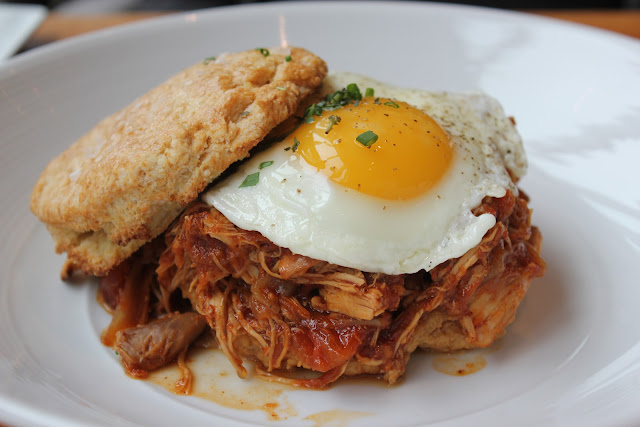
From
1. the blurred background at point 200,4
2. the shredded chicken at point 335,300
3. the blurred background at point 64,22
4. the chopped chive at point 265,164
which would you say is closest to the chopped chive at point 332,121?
the chopped chive at point 265,164

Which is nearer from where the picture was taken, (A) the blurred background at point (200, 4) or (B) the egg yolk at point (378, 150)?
(B) the egg yolk at point (378, 150)

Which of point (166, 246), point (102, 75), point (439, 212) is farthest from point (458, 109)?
point (102, 75)

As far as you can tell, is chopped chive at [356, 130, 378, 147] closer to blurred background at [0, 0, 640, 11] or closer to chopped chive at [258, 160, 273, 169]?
Result: chopped chive at [258, 160, 273, 169]

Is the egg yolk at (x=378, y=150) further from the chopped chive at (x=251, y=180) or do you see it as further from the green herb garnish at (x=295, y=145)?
the chopped chive at (x=251, y=180)

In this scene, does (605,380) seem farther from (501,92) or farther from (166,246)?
(501,92)

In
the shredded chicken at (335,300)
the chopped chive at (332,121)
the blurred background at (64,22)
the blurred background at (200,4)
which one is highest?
the chopped chive at (332,121)

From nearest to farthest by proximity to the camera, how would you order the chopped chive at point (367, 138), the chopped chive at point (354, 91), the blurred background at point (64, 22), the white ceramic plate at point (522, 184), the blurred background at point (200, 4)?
1. the white ceramic plate at point (522, 184)
2. the chopped chive at point (367, 138)
3. the chopped chive at point (354, 91)
4. the blurred background at point (64, 22)
5. the blurred background at point (200, 4)
